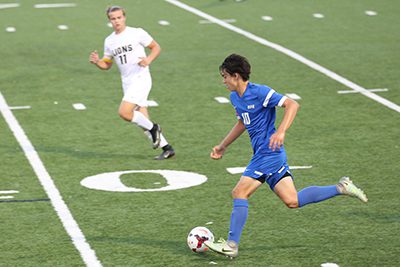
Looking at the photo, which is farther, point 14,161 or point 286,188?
point 14,161

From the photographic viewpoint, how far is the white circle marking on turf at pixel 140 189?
42.2ft

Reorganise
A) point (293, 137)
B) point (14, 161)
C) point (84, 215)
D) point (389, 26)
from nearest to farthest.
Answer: point (84, 215) → point (14, 161) → point (293, 137) → point (389, 26)

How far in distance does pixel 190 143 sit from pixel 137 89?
45.5 inches

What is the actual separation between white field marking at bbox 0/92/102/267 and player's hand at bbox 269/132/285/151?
191 centimetres

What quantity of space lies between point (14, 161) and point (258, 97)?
5260 mm

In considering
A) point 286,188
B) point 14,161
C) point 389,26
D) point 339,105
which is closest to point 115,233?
point 286,188

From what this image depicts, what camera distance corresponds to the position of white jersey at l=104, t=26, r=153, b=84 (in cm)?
1482

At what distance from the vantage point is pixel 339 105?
57.8 ft

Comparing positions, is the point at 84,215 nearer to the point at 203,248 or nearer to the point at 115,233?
the point at 115,233

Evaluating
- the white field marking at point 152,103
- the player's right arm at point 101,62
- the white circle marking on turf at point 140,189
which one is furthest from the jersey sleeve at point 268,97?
the white field marking at point 152,103

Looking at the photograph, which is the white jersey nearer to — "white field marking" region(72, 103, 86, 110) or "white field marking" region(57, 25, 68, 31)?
"white field marking" region(72, 103, 86, 110)

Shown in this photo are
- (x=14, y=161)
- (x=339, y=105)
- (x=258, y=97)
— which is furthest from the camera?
(x=339, y=105)

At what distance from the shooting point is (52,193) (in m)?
12.6

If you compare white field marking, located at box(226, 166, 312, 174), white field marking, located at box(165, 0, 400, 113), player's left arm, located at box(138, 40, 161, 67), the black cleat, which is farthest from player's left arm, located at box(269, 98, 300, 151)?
white field marking, located at box(165, 0, 400, 113)
